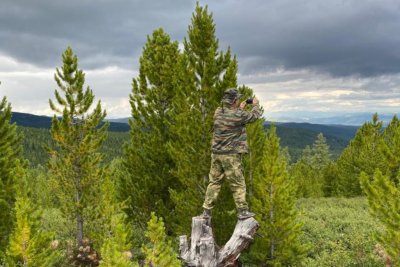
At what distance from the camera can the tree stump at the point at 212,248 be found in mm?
8578

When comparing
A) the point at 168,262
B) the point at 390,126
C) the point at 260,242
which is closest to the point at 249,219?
the point at 168,262

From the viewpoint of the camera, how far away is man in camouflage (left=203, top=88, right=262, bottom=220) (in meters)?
8.99

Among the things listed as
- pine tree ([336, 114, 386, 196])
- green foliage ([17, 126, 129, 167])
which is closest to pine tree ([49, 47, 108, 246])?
pine tree ([336, 114, 386, 196])

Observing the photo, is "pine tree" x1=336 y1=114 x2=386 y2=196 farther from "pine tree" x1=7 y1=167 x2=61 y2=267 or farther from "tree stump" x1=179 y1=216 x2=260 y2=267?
"pine tree" x1=7 y1=167 x2=61 y2=267

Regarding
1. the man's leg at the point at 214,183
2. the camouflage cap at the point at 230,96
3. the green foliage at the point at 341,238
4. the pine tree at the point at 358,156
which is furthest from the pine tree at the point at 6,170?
the pine tree at the point at 358,156

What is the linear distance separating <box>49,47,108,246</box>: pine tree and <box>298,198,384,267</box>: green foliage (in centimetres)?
1127

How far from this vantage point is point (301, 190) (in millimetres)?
45719

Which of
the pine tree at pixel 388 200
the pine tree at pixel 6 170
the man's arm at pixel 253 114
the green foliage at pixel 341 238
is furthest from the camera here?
the green foliage at pixel 341 238

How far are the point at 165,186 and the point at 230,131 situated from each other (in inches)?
388

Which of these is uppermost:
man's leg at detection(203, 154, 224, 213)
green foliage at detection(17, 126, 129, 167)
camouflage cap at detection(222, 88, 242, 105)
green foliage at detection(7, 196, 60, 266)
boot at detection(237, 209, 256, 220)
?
camouflage cap at detection(222, 88, 242, 105)

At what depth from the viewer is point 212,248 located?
8656mm

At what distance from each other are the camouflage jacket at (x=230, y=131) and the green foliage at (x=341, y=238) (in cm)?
532

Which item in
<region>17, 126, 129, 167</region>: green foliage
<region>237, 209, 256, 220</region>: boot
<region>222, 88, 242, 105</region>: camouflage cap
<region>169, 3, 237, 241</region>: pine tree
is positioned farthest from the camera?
<region>17, 126, 129, 167</region>: green foliage

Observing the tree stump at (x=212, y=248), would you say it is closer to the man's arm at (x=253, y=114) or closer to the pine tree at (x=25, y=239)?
the man's arm at (x=253, y=114)
